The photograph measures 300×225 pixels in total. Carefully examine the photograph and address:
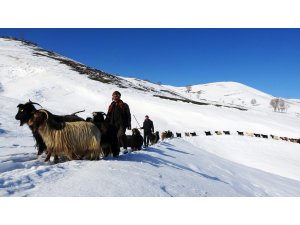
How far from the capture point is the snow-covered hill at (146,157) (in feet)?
16.9

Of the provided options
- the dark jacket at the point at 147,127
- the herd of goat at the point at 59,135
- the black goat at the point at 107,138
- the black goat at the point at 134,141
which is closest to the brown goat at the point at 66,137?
the herd of goat at the point at 59,135

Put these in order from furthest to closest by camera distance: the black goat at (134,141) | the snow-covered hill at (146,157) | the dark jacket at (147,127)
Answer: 1. the dark jacket at (147,127)
2. the black goat at (134,141)
3. the snow-covered hill at (146,157)

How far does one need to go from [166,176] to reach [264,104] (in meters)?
198

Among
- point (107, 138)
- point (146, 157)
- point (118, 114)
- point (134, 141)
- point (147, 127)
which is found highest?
point (118, 114)

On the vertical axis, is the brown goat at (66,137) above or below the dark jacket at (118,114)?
below

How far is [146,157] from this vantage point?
8812mm

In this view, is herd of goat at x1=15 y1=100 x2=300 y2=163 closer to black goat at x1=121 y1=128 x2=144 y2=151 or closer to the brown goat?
the brown goat

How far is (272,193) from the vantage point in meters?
9.56

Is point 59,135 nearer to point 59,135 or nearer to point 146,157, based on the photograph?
point 59,135

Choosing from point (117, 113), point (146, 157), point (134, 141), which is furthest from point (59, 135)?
point (134, 141)

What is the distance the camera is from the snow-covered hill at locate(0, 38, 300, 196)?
5.14m

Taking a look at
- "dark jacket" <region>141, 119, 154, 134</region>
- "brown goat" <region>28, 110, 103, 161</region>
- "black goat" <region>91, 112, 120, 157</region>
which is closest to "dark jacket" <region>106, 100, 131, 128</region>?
"black goat" <region>91, 112, 120, 157</region>

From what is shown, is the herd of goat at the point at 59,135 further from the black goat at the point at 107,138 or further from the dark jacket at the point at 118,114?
the dark jacket at the point at 118,114

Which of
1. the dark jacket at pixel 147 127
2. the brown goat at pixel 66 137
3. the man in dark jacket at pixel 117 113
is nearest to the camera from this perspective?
the brown goat at pixel 66 137
